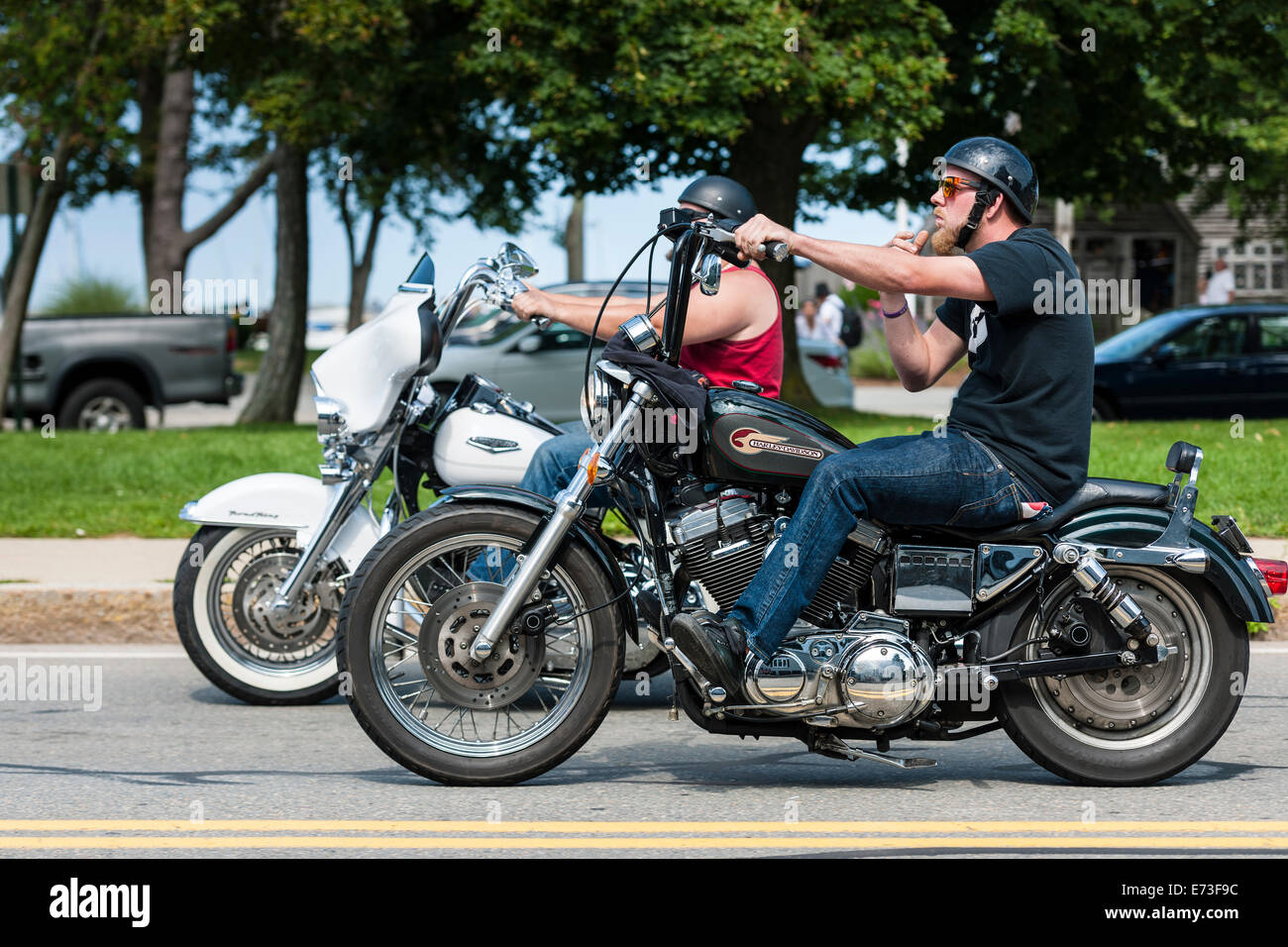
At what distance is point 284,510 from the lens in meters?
6.16

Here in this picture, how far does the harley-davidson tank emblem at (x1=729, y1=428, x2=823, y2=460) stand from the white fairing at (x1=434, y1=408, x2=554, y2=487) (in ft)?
4.48

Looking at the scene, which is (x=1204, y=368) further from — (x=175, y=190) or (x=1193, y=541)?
(x=175, y=190)

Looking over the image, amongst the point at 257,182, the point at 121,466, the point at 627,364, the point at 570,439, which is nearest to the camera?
the point at 627,364

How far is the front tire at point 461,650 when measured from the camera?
4.81 meters

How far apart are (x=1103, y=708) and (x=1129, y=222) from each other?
39548 millimetres

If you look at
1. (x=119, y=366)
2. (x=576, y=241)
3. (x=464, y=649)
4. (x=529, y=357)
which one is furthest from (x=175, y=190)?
(x=464, y=649)

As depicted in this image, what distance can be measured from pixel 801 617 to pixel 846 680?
0.24m

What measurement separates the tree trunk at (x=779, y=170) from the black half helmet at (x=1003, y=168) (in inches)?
543

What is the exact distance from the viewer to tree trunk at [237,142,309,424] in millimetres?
21484

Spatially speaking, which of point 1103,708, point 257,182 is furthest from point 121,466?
point 257,182

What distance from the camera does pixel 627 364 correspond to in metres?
4.70

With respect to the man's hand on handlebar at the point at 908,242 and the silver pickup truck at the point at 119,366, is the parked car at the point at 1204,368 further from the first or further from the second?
the man's hand on handlebar at the point at 908,242

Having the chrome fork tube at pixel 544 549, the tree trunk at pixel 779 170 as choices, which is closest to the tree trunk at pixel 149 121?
the tree trunk at pixel 779 170
